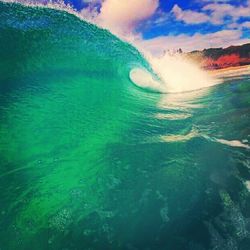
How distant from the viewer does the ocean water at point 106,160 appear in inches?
125

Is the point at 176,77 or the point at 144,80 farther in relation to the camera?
the point at 176,77

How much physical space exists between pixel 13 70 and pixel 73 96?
184cm

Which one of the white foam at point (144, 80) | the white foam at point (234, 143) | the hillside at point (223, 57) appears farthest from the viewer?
the hillside at point (223, 57)

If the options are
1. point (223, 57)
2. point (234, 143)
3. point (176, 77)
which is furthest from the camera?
point (223, 57)

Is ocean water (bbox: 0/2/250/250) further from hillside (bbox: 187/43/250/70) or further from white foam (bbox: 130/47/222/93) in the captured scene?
hillside (bbox: 187/43/250/70)

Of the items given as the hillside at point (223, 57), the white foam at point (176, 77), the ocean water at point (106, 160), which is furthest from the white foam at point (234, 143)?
the hillside at point (223, 57)

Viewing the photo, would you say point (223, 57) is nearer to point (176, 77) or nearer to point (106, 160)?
point (176, 77)

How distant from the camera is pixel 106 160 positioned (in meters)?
4.65

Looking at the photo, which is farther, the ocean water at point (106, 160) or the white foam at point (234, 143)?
the white foam at point (234, 143)

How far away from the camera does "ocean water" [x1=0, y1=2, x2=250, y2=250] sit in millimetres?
3176

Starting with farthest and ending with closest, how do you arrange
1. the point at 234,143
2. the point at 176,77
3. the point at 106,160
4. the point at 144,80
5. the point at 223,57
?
1. the point at 223,57
2. the point at 176,77
3. the point at 144,80
4. the point at 234,143
5. the point at 106,160

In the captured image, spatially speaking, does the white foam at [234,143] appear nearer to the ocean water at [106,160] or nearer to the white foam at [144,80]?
the ocean water at [106,160]

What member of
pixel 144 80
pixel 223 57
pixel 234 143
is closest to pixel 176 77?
pixel 144 80

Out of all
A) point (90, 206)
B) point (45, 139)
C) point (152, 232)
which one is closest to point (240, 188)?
point (152, 232)
